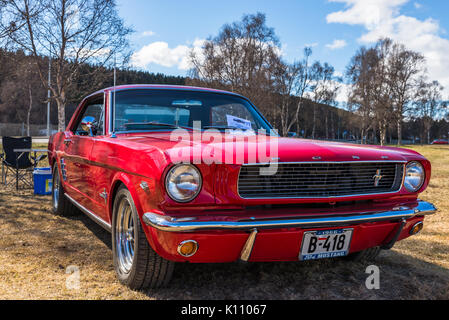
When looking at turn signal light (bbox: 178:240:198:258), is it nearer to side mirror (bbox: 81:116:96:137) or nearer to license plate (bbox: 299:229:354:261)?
license plate (bbox: 299:229:354:261)

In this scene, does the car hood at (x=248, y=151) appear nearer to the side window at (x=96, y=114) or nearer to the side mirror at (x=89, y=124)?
the side window at (x=96, y=114)

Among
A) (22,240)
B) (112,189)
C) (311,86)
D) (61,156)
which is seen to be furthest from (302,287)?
(311,86)

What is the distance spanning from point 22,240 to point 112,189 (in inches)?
67.5

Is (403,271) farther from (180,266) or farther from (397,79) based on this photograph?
(397,79)

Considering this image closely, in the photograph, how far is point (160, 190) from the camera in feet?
6.97

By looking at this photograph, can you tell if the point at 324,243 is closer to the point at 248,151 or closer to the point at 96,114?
the point at 248,151

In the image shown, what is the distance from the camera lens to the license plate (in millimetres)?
2324

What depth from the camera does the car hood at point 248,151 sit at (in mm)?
2164

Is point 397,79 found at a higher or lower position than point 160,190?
higher

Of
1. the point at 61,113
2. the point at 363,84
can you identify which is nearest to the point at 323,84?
the point at 363,84

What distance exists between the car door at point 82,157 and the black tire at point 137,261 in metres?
0.67

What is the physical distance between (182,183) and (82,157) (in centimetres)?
179

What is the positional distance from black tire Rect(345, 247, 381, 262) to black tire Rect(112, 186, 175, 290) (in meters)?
1.70

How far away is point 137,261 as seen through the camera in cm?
240
